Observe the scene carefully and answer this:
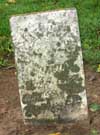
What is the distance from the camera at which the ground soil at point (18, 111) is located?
181 inches

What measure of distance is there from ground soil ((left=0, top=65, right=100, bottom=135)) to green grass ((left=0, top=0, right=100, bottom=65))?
47 cm

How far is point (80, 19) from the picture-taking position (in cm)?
721

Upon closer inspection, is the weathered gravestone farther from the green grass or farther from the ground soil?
the green grass

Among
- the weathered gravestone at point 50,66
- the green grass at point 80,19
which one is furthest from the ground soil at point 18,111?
the green grass at point 80,19

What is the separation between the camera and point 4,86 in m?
5.59

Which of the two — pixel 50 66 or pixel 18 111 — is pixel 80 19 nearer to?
pixel 18 111

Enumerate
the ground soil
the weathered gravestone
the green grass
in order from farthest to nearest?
1. the green grass
2. the ground soil
3. the weathered gravestone

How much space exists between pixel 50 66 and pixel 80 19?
2.87 metres

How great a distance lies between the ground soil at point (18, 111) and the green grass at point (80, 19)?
0.47 metres

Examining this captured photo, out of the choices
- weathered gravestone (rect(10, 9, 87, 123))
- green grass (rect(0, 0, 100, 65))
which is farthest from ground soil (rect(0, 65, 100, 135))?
green grass (rect(0, 0, 100, 65))

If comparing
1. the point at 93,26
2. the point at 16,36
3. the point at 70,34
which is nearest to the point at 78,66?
the point at 70,34

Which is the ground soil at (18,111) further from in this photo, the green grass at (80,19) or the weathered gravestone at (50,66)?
the green grass at (80,19)

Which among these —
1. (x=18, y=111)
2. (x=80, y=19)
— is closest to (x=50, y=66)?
(x=18, y=111)

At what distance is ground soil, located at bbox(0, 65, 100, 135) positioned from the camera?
15.1 feet
